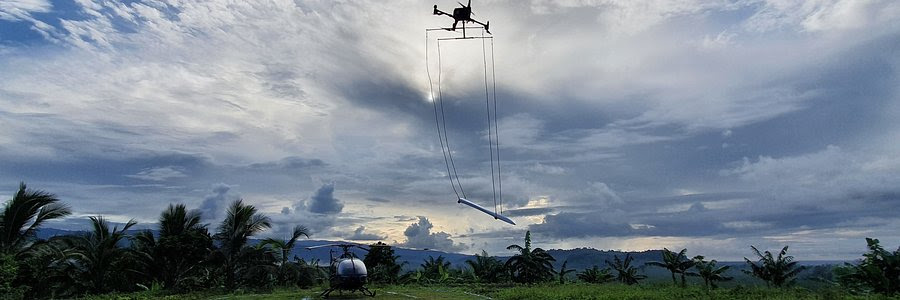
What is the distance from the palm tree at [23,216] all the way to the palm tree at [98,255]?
11.0 feet

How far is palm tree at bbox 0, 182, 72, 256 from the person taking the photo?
29953 mm

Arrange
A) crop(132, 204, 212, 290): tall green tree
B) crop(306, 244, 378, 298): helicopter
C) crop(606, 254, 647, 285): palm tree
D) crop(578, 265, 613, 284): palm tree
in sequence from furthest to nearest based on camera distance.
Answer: crop(606, 254, 647, 285): palm tree < crop(578, 265, 613, 284): palm tree < crop(132, 204, 212, 290): tall green tree < crop(306, 244, 378, 298): helicopter

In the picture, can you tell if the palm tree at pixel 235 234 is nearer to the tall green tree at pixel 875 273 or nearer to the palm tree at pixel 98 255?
the palm tree at pixel 98 255

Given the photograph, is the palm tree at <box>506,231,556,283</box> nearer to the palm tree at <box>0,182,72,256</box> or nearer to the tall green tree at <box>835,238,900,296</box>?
the tall green tree at <box>835,238,900,296</box>

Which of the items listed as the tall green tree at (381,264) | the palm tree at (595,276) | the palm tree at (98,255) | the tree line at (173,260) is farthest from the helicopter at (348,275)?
the palm tree at (595,276)

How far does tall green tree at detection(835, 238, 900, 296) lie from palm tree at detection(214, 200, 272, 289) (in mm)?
37656

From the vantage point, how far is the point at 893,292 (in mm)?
26594

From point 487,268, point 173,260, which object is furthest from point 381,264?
point 173,260

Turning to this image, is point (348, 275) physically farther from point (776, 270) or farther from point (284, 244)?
point (776, 270)

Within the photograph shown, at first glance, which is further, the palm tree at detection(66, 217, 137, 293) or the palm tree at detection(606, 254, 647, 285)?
the palm tree at detection(606, 254, 647, 285)

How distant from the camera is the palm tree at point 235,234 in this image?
3888 centimetres

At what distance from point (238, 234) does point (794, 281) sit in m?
42.1

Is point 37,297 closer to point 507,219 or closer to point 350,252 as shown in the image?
point 350,252

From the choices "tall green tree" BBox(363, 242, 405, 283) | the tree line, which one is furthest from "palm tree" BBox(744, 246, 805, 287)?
"tall green tree" BBox(363, 242, 405, 283)
